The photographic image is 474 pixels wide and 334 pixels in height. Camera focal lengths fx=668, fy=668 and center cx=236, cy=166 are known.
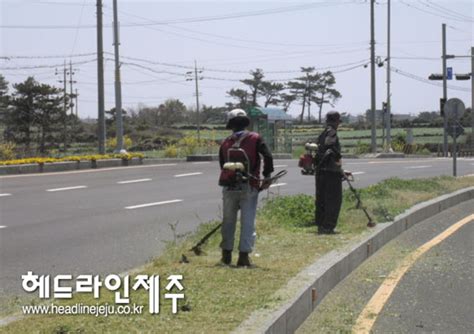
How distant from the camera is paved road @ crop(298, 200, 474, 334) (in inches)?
238

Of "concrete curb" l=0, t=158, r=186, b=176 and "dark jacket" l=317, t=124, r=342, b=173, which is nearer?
"dark jacket" l=317, t=124, r=342, b=173

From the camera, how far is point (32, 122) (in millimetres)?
49469

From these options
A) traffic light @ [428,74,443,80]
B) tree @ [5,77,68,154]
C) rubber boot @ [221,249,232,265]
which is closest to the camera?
rubber boot @ [221,249,232,265]

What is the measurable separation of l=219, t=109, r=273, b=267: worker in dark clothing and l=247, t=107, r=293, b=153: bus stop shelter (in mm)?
30307

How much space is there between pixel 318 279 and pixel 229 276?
0.90 metres

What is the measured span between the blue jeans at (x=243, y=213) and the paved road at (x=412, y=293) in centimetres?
104

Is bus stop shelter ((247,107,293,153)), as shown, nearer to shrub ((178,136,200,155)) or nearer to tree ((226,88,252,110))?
shrub ((178,136,200,155))

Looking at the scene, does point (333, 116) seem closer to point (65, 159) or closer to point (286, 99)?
point (65, 159)

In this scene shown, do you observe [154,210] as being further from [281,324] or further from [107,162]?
[107,162]

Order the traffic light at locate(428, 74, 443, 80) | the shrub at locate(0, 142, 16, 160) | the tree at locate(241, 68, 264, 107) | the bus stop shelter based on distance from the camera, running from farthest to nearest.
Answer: the tree at locate(241, 68, 264, 107), the traffic light at locate(428, 74, 443, 80), the bus stop shelter, the shrub at locate(0, 142, 16, 160)

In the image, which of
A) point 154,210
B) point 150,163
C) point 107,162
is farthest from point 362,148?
point 154,210

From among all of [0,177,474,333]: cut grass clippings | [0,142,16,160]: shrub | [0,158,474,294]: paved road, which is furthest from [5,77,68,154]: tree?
[0,177,474,333]: cut grass clippings

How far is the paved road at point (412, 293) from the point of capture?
6.05 meters

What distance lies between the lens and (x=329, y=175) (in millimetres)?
9891
